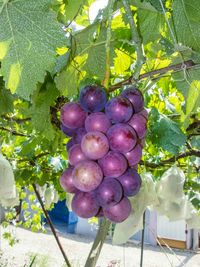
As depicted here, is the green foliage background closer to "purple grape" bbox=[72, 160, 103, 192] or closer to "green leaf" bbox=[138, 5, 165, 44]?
"green leaf" bbox=[138, 5, 165, 44]

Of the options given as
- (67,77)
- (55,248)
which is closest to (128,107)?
(67,77)

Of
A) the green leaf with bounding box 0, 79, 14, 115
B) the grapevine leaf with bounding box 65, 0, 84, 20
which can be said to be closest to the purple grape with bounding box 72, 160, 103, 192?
the grapevine leaf with bounding box 65, 0, 84, 20

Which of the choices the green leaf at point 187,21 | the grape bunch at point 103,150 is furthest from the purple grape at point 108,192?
the green leaf at point 187,21

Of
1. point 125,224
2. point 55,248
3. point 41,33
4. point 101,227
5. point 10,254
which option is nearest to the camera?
point 41,33

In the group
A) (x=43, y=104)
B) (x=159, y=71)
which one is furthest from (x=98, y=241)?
(x=159, y=71)

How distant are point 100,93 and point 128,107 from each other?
0.15 ft

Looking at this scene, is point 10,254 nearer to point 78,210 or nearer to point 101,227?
point 101,227

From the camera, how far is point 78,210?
0.51 m

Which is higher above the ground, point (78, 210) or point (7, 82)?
point (7, 82)

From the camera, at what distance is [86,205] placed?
508mm

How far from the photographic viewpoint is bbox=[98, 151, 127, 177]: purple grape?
1.61 feet

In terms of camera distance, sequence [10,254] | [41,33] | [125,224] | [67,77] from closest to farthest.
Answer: [41,33] < [67,77] < [125,224] < [10,254]

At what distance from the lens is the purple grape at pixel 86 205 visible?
0.51 meters

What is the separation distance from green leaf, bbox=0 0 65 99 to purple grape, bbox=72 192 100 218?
158 mm
